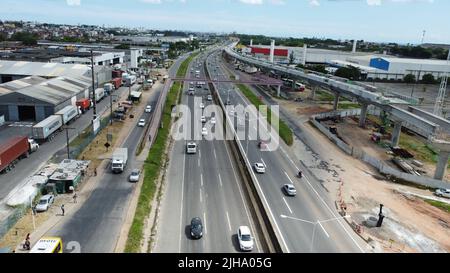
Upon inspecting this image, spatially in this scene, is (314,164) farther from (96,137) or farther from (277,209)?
(96,137)

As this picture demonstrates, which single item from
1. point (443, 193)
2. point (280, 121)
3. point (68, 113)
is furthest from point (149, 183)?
point (280, 121)

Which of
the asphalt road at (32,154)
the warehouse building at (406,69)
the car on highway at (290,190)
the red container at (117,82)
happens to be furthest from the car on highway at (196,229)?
the warehouse building at (406,69)

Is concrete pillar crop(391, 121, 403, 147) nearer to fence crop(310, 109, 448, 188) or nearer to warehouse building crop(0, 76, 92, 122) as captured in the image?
fence crop(310, 109, 448, 188)

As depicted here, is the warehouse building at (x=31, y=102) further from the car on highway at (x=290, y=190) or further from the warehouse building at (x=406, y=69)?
the warehouse building at (x=406, y=69)

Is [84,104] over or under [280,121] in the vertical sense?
over

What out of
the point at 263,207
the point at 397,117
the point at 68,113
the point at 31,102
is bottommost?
the point at 263,207

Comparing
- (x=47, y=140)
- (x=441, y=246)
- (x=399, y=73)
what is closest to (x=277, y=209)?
(x=441, y=246)

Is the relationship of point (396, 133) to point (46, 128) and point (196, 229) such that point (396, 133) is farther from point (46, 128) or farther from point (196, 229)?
point (46, 128)
